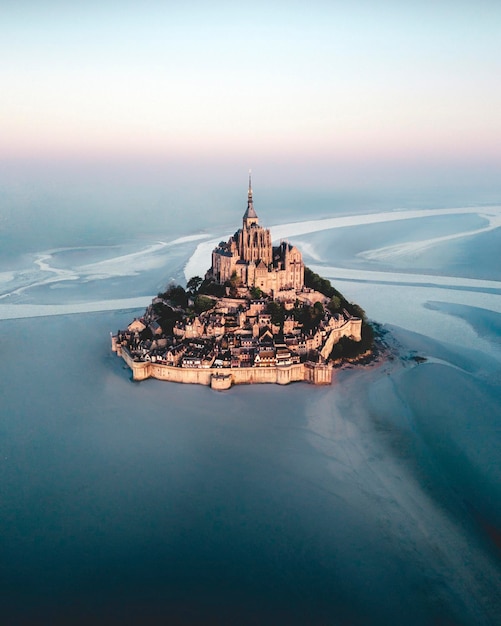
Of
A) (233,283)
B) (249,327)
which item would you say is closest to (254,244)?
(233,283)

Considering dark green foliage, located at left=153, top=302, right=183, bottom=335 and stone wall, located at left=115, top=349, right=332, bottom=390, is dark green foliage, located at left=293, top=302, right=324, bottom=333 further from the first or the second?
dark green foliage, located at left=153, top=302, right=183, bottom=335

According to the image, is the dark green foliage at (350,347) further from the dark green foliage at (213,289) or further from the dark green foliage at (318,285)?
the dark green foliage at (213,289)

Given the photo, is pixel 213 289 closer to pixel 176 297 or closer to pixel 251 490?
pixel 176 297

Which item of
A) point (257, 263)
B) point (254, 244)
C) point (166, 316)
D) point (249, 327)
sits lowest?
point (249, 327)

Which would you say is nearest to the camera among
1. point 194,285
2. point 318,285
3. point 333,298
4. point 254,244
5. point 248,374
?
point 248,374

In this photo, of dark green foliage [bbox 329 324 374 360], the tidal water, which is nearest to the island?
dark green foliage [bbox 329 324 374 360]

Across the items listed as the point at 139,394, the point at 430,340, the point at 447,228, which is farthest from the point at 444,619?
the point at 447,228
